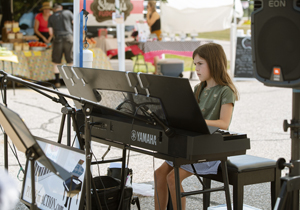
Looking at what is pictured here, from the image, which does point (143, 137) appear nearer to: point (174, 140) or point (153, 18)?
point (174, 140)

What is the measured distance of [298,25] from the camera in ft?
6.97

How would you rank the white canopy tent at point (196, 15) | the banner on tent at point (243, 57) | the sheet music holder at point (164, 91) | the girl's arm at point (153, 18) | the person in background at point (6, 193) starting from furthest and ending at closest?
1. the white canopy tent at point (196, 15)
2. the girl's arm at point (153, 18)
3. the banner on tent at point (243, 57)
4. the sheet music holder at point (164, 91)
5. the person in background at point (6, 193)

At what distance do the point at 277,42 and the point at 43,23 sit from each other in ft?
33.2

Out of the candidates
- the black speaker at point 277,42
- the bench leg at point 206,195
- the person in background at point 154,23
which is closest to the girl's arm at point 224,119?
the bench leg at point 206,195

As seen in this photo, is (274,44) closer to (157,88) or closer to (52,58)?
(157,88)

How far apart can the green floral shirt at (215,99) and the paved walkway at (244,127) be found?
540 mm

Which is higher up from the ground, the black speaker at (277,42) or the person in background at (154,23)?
the person in background at (154,23)

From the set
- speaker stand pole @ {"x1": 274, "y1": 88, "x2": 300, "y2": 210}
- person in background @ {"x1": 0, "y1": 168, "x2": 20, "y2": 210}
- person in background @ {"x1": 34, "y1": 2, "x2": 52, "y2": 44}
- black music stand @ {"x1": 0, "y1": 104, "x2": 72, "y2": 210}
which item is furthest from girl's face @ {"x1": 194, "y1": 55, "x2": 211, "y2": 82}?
person in background @ {"x1": 34, "y1": 2, "x2": 52, "y2": 44}

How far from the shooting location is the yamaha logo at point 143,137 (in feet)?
8.36

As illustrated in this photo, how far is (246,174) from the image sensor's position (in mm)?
2924

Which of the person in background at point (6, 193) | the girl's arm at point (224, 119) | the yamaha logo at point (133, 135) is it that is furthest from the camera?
the girl's arm at point (224, 119)

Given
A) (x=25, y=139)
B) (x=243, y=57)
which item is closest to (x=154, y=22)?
(x=243, y=57)

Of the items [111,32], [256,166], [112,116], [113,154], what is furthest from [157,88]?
A: [111,32]

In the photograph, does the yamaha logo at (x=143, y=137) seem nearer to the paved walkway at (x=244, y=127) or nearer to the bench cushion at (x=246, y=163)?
the paved walkway at (x=244, y=127)
